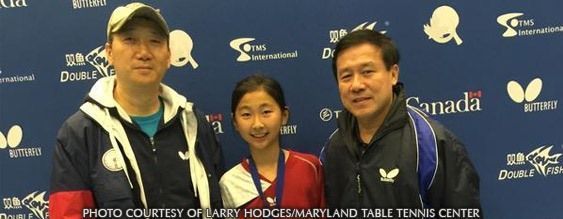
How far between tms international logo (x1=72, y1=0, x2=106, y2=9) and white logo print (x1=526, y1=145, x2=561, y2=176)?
6.61 ft

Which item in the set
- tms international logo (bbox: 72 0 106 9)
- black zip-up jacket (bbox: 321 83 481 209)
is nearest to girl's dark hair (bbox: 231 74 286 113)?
black zip-up jacket (bbox: 321 83 481 209)

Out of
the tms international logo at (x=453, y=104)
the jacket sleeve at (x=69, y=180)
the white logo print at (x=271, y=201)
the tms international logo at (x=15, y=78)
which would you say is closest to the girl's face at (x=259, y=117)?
the white logo print at (x=271, y=201)

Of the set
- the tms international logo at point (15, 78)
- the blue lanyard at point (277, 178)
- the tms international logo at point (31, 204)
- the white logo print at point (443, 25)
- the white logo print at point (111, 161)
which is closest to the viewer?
the white logo print at point (111, 161)

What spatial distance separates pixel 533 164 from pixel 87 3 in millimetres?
2113

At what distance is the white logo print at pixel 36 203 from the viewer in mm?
2268

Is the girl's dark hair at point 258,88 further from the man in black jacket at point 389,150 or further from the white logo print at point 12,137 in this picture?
the white logo print at point 12,137


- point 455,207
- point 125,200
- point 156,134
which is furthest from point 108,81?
point 455,207

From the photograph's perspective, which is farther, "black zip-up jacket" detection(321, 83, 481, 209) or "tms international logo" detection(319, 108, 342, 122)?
"tms international logo" detection(319, 108, 342, 122)

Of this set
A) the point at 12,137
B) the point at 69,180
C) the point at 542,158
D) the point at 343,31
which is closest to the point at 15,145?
the point at 12,137

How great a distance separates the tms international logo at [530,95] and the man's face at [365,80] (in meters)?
0.85

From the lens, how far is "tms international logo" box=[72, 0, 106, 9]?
83.1 inches

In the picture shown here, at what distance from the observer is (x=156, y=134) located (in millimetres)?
1686

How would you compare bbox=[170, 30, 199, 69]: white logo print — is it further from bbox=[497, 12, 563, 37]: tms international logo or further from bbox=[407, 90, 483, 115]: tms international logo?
bbox=[497, 12, 563, 37]: tms international logo

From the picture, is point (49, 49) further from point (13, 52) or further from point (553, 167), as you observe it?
point (553, 167)
